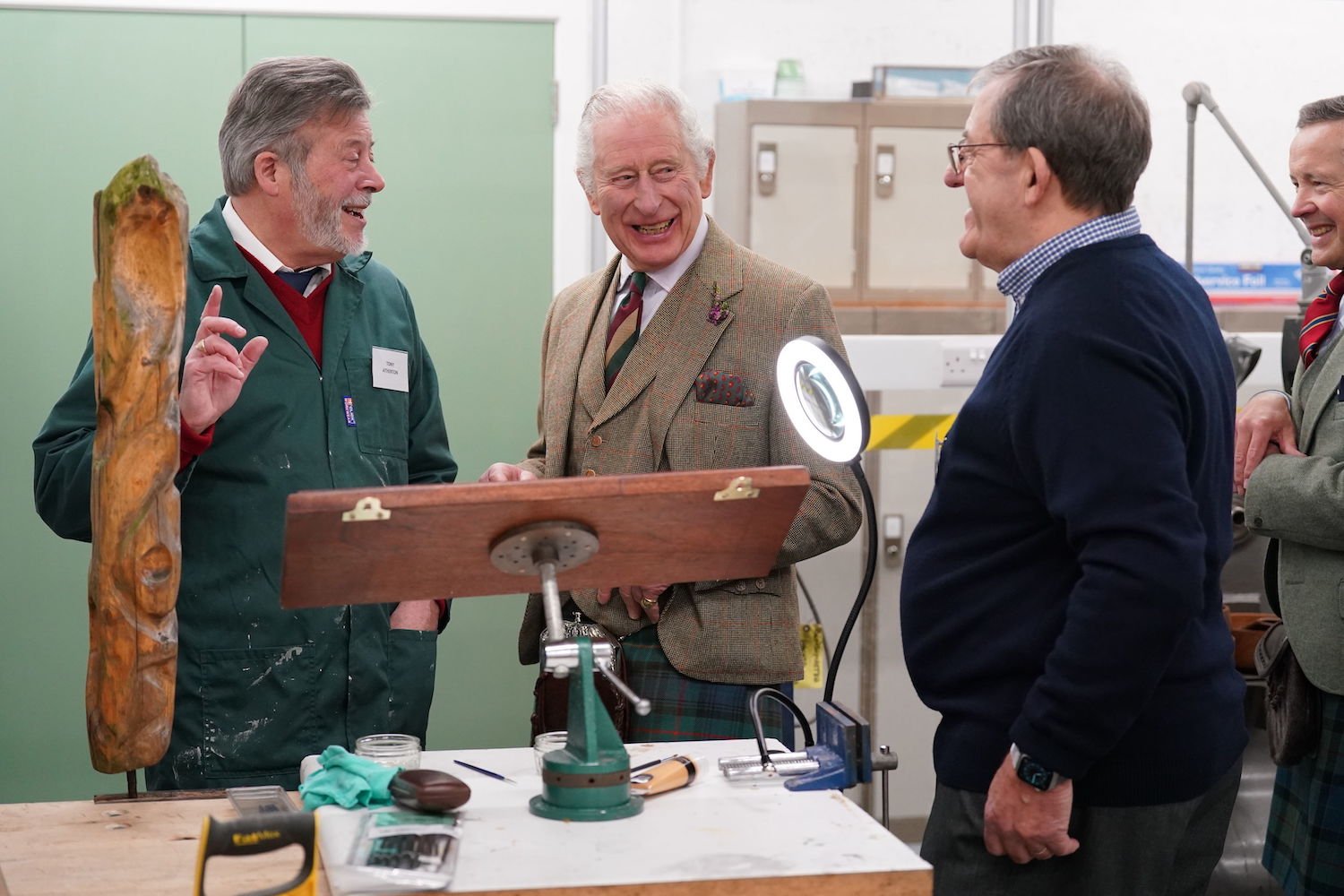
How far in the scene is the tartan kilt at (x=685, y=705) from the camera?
2.31 m

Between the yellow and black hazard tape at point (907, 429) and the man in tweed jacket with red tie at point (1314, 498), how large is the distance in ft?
4.35

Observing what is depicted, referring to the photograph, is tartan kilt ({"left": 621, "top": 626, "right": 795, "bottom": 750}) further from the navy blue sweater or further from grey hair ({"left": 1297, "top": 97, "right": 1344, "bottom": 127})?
grey hair ({"left": 1297, "top": 97, "right": 1344, "bottom": 127})

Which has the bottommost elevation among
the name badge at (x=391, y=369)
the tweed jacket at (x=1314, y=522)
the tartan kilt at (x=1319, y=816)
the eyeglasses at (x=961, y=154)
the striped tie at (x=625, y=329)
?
the tartan kilt at (x=1319, y=816)

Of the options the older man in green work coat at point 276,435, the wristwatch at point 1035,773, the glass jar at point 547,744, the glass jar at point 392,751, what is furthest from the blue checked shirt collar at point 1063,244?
the older man in green work coat at point 276,435

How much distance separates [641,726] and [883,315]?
5.97ft

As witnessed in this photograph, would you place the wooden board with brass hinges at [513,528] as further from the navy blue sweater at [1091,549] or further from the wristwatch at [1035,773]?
the wristwatch at [1035,773]

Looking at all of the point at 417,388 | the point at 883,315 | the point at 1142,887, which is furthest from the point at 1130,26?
the point at 1142,887

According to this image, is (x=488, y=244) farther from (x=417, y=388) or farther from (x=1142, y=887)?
(x=1142, y=887)

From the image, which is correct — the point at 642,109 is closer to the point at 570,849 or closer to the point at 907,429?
the point at 570,849

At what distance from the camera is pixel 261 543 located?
7.17ft

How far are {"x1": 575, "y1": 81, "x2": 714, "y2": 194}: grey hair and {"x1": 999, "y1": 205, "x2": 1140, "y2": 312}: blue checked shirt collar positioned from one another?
2.76 feet

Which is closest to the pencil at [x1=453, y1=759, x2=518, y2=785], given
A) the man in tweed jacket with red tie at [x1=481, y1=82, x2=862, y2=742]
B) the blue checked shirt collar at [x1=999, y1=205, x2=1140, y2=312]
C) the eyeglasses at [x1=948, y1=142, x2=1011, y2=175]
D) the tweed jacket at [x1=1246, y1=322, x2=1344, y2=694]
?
the man in tweed jacket with red tie at [x1=481, y1=82, x2=862, y2=742]

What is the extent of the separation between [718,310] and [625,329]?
7.2 inches

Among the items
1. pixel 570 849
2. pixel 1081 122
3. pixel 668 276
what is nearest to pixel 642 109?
pixel 668 276
